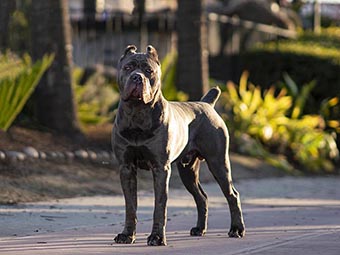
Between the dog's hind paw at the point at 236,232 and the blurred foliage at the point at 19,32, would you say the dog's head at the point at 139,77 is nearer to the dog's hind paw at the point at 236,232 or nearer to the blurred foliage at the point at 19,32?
the dog's hind paw at the point at 236,232

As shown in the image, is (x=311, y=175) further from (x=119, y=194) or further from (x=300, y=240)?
(x=300, y=240)

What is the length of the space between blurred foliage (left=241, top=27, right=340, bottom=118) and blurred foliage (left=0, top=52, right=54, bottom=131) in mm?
8439

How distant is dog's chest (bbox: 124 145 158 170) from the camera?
937cm

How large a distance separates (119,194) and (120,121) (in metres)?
4.93

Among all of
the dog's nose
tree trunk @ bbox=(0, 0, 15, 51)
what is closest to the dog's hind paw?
the dog's nose

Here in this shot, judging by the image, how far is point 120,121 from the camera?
30.7 feet

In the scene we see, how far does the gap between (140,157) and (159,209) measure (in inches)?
19.6

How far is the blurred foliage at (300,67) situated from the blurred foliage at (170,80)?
3.75 m

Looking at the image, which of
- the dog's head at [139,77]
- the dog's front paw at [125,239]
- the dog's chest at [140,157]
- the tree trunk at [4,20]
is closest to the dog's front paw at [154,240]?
the dog's front paw at [125,239]

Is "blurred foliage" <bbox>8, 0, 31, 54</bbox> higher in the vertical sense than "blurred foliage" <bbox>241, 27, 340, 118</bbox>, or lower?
higher

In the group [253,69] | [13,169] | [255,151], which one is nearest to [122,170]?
[13,169]

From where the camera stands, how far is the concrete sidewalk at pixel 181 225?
924 centimetres

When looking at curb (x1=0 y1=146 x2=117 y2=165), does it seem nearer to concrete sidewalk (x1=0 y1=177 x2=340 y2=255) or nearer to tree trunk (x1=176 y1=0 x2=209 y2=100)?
concrete sidewalk (x1=0 y1=177 x2=340 y2=255)

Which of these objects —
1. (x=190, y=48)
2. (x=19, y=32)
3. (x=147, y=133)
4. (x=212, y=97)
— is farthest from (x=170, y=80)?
(x=147, y=133)
